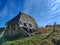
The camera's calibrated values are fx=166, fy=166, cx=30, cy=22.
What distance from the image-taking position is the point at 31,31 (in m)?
40.9

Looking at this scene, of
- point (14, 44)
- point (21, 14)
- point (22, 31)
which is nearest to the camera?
point (14, 44)

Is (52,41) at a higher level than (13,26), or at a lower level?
lower

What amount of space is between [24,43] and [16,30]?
11638 mm

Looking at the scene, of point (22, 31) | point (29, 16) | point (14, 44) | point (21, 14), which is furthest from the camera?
point (29, 16)

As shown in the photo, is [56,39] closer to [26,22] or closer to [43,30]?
[43,30]

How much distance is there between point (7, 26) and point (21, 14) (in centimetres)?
481

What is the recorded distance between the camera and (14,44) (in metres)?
28.3

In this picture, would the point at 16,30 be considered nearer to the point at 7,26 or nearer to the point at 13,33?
the point at 13,33

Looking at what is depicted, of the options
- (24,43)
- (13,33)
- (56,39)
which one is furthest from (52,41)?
(13,33)

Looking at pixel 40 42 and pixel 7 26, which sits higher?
pixel 7 26

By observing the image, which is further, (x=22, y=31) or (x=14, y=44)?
(x=22, y=31)

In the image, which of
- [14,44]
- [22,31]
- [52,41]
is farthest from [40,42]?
[22,31]

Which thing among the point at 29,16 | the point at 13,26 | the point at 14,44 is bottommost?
the point at 14,44

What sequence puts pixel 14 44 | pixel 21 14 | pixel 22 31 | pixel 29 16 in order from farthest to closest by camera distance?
pixel 29 16
pixel 21 14
pixel 22 31
pixel 14 44
